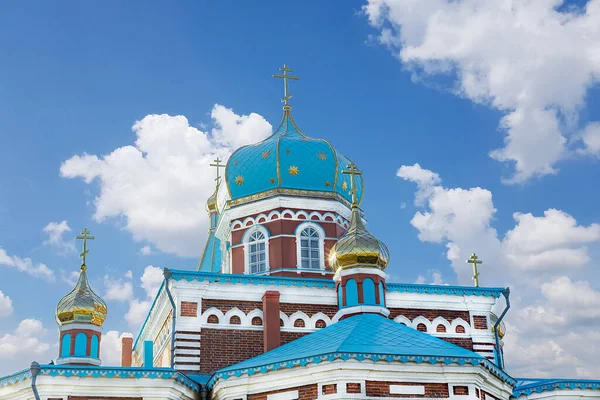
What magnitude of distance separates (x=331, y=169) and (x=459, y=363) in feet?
29.9

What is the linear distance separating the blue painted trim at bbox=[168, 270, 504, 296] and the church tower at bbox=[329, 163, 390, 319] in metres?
0.69

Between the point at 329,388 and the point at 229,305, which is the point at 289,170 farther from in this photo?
the point at 329,388

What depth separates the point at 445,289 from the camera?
67.1 feet

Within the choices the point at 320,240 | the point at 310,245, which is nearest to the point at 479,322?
the point at 320,240

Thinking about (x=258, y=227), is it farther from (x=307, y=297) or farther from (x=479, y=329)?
(x=479, y=329)

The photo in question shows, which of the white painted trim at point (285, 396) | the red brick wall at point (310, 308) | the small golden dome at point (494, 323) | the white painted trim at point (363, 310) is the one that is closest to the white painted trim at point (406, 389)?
the white painted trim at point (285, 396)

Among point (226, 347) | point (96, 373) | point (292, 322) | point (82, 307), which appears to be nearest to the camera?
point (96, 373)

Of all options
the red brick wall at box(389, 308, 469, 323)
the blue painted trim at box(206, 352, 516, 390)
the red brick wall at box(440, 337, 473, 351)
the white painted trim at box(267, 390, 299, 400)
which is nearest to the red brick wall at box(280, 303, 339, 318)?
the red brick wall at box(389, 308, 469, 323)

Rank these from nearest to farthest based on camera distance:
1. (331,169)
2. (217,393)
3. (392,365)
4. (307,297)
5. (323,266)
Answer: (392,365) < (217,393) < (307,297) < (323,266) < (331,169)

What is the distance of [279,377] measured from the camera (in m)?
15.5

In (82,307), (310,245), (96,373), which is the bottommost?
(96,373)

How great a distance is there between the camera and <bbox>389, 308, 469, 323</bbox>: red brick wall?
2002cm

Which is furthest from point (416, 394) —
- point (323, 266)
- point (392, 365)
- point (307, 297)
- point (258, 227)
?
point (258, 227)

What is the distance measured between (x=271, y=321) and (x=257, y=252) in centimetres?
374
